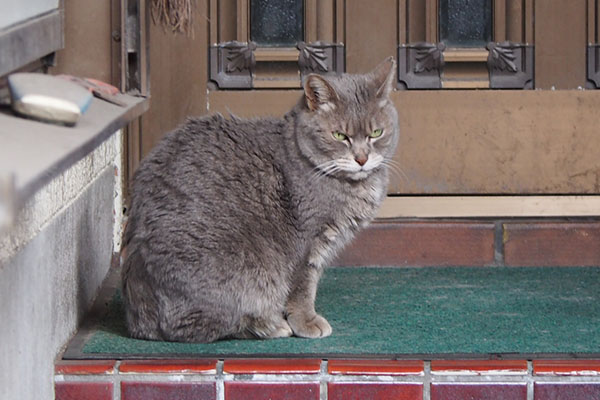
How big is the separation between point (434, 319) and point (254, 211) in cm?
57

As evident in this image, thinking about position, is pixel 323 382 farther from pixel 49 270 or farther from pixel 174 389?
pixel 49 270

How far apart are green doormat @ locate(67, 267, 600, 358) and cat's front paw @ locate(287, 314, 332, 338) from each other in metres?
0.03

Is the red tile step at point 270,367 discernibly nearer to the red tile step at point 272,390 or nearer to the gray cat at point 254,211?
the red tile step at point 272,390

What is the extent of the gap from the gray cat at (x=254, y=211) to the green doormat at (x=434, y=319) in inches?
3.4

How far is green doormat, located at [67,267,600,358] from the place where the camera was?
2338 millimetres

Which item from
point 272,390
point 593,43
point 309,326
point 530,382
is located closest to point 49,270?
point 272,390

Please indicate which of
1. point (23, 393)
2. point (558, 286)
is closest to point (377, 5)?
point (558, 286)

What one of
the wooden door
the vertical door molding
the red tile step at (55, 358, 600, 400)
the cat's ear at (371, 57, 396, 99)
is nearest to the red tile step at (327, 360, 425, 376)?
the red tile step at (55, 358, 600, 400)

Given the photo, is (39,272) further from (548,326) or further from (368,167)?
(548,326)

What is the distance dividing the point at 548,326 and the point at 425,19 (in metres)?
1.17

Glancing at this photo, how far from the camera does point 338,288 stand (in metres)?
3.08

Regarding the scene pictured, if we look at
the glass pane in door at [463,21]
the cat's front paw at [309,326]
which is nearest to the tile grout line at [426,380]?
the cat's front paw at [309,326]

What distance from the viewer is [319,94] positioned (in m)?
2.62

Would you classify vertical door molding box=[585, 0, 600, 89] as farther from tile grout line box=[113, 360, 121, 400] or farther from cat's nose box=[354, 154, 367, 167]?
tile grout line box=[113, 360, 121, 400]
